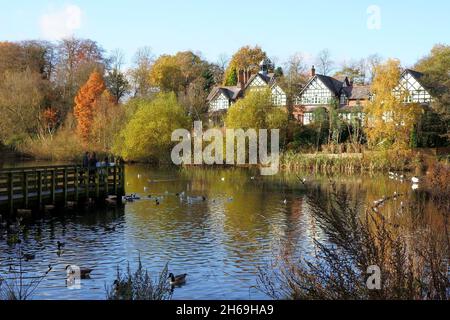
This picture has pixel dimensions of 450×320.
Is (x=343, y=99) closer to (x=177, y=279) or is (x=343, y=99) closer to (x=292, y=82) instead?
(x=292, y=82)

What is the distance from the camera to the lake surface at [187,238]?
41.3 feet

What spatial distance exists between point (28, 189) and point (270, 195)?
12.0 meters

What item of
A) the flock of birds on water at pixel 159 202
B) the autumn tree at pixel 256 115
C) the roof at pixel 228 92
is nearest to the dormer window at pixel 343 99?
the roof at pixel 228 92

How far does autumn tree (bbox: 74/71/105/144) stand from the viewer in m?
58.4

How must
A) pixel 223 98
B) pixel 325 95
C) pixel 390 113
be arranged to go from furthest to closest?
pixel 223 98
pixel 325 95
pixel 390 113

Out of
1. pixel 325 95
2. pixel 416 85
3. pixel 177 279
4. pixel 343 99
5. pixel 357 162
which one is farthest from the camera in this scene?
pixel 343 99

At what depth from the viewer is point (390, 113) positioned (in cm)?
4891

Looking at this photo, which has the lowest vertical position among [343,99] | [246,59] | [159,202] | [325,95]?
[159,202]

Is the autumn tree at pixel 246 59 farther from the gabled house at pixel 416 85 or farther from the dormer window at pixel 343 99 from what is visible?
the gabled house at pixel 416 85

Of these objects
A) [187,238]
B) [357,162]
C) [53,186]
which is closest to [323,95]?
[357,162]

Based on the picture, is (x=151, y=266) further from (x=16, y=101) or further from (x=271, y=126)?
(x=16, y=101)

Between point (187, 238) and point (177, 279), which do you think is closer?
point (177, 279)

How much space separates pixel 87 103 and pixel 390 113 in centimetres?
3145

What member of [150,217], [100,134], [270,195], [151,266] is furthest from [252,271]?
[100,134]
